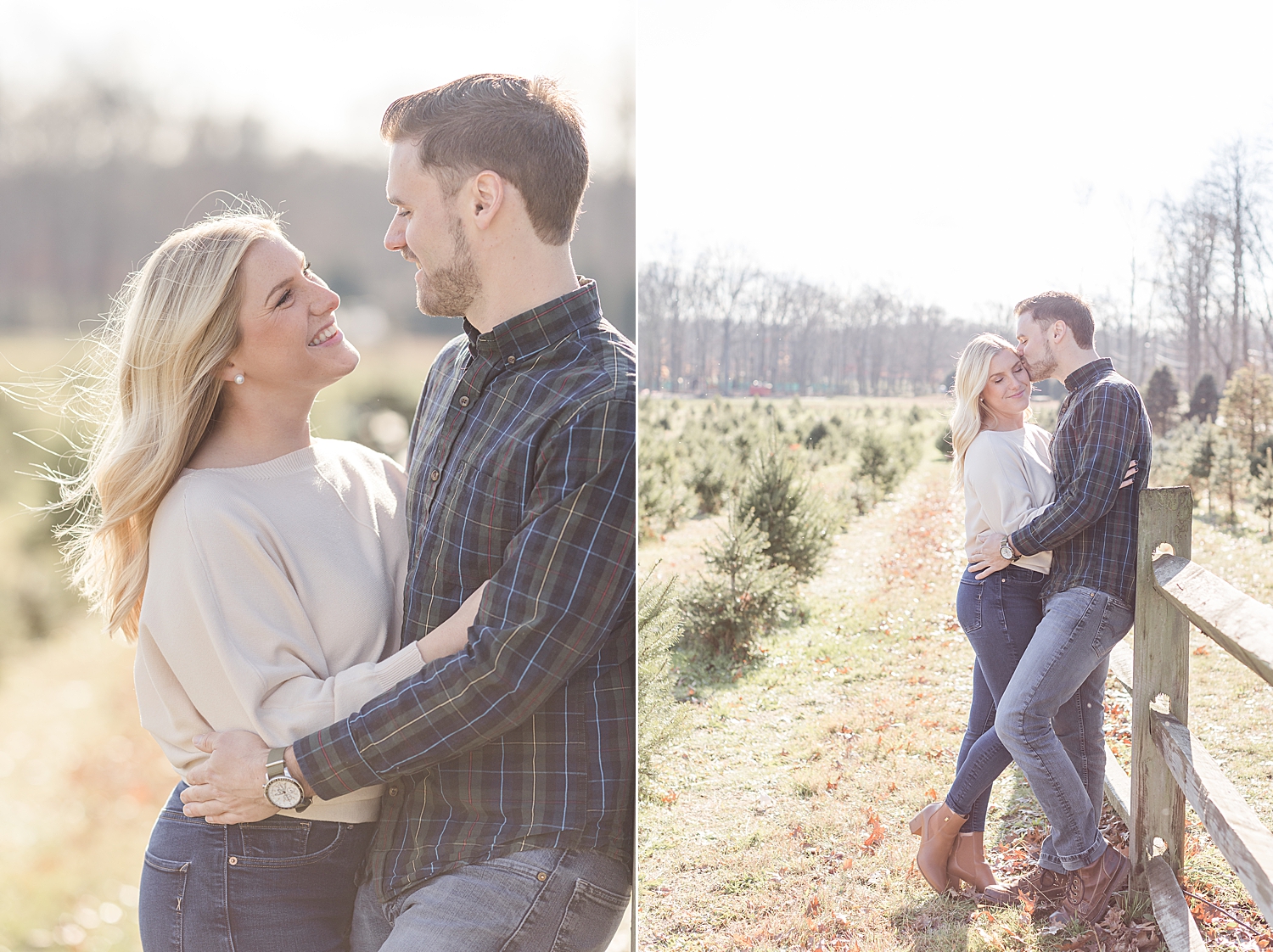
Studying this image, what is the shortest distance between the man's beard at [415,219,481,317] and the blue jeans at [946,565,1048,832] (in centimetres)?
128

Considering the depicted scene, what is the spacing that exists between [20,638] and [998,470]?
4.50m

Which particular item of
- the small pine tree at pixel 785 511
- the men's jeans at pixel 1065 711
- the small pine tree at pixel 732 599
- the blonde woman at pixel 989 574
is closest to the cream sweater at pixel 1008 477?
the blonde woman at pixel 989 574

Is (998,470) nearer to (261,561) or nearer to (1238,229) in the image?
(261,561)

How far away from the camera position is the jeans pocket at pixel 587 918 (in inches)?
38.2

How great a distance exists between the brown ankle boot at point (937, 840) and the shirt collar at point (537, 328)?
161 cm

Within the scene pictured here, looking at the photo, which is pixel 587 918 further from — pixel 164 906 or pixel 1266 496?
pixel 1266 496

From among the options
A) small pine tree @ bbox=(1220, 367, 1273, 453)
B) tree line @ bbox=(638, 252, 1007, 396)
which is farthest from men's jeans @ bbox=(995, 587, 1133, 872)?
tree line @ bbox=(638, 252, 1007, 396)

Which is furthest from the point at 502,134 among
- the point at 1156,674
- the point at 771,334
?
the point at 771,334

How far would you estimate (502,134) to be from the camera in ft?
3.14

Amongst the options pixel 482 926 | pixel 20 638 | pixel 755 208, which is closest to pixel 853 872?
pixel 482 926

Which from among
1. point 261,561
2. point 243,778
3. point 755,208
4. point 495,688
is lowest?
point 243,778

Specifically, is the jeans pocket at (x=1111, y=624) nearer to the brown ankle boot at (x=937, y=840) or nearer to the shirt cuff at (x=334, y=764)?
the brown ankle boot at (x=937, y=840)

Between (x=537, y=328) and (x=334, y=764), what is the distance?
1.72ft

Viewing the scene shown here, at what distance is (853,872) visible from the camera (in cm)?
255
